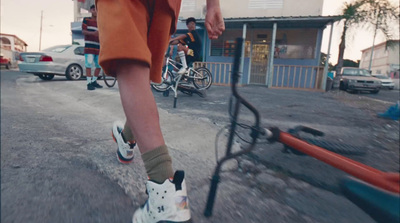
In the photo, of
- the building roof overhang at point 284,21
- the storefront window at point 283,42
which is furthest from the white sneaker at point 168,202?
the storefront window at point 283,42

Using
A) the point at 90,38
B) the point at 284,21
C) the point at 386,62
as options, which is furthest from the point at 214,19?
the point at 386,62

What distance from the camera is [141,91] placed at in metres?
0.90

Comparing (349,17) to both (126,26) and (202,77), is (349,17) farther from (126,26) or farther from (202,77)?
(126,26)

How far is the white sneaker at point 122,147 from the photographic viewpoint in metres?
1.38

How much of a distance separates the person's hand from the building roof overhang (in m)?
10.7

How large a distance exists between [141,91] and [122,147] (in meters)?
0.62

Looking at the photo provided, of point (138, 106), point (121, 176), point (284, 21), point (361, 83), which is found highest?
point (284, 21)

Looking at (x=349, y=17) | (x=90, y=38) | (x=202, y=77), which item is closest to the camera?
(x=90, y=38)

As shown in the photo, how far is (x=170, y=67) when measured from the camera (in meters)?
6.04

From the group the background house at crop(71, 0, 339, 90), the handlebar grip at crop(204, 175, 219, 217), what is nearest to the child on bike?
the handlebar grip at crop(204, 175, 219, 217)

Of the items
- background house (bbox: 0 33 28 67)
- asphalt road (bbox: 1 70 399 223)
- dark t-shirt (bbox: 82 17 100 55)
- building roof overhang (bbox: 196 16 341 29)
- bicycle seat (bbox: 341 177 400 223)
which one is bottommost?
asphalt road (bbox: 1 70 399 223)

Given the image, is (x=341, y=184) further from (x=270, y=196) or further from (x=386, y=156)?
(x=386, y=156)

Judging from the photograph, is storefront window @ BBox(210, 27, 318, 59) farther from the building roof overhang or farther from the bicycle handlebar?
the bicycle handlebar

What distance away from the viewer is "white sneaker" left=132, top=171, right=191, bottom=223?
821 mm
